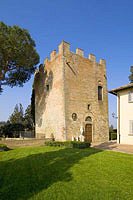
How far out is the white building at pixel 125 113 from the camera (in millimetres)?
16884

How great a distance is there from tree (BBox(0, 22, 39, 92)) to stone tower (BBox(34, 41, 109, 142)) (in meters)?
2.46

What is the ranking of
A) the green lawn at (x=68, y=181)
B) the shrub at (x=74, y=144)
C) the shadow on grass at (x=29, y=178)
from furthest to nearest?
the shrub at (x=74, y=144) → the shadow on grass at (x=29, y=178) → the green lawn at (x=68, y=181)

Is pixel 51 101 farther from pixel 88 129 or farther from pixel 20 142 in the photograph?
pixel 20 142

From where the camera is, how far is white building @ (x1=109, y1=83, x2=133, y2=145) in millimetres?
16884

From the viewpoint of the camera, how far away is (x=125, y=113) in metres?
17.3

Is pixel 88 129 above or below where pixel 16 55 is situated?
below

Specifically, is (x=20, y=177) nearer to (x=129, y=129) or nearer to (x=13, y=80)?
(x=129, y=129)

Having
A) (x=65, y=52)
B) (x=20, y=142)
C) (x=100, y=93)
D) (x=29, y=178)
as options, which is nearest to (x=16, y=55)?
(x=65, y=52)

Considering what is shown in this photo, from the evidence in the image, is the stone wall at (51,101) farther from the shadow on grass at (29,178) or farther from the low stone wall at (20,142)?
the shadow on grass at (29,178)

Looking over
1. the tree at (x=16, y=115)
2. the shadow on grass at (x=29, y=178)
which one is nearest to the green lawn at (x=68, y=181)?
the shadow on grass at (x=29, y=178)

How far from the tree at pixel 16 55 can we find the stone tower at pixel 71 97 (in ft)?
8.06

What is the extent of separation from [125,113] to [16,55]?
12.3m

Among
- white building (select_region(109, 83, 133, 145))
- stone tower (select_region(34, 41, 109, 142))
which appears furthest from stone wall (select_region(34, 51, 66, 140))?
white building (select_region(109, 83, 133, 145))

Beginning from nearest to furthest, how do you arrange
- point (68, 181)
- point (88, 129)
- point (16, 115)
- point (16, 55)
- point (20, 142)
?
point (68, 181) → point (20, 142) → point (16, 55) → point (88, 129) → point (16, 115)
